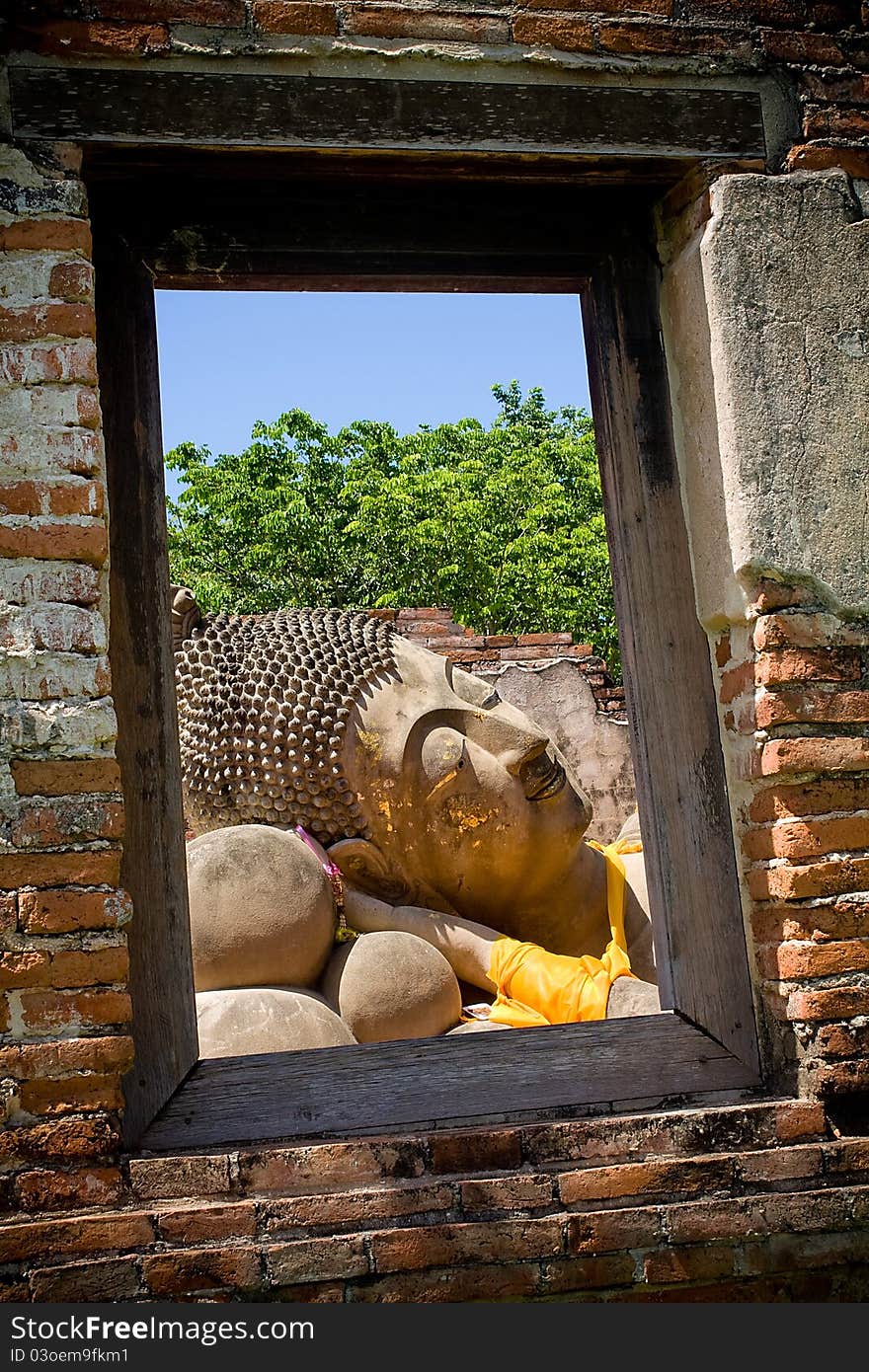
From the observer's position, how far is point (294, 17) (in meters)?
2.79

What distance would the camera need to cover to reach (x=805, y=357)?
2.93 m

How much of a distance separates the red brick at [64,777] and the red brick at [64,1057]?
0.48 metres

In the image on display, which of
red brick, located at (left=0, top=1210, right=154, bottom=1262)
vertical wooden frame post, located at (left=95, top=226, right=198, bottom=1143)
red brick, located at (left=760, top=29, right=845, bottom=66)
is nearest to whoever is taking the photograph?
red brick, located at (left=0, top=1210, right=154, bottom=1262)

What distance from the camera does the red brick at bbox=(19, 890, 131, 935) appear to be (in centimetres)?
247

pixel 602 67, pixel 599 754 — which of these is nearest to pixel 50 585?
pixel 602 67

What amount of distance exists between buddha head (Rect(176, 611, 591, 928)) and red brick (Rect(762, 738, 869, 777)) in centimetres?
164

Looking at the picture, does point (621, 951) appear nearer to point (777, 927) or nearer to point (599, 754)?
point (777, 927)

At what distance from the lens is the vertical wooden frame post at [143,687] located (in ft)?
8.87

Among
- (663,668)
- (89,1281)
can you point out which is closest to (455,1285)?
(89,1281)

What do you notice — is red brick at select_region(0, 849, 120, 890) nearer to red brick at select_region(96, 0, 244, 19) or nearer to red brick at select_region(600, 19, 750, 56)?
red brick at select_region(96, 0, 244, 19)

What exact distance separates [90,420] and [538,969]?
225 centimetres

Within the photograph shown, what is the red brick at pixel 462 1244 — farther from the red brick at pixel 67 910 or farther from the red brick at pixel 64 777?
the red brick at pixel 64 777

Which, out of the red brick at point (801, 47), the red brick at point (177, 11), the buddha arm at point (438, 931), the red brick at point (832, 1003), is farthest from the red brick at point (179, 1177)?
the red brick at point (801, 47)

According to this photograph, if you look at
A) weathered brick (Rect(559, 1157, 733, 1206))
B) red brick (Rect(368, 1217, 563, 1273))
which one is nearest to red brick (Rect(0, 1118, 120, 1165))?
red brick (Rect(368, 1217, 563, 1273))
